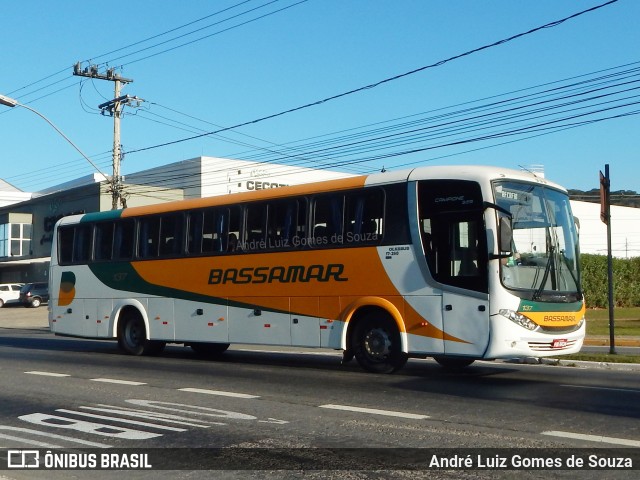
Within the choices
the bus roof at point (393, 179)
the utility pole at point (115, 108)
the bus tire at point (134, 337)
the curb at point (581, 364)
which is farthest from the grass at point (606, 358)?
the utility pole at point (115, 108)

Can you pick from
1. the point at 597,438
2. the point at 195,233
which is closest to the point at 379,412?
the point at 597,438

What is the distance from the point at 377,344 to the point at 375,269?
128cm

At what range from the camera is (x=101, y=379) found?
1425cm

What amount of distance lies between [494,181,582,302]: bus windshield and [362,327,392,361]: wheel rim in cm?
249

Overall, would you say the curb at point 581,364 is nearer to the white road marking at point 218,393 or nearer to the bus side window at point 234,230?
the bus side window at point 234,230

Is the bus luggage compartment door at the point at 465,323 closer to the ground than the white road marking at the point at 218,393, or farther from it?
farther from it

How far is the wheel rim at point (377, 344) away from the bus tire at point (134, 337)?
6.84m

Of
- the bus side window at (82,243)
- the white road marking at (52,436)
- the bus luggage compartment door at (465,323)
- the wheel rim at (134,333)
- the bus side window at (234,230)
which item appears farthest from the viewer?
the bus side window at (82,243)

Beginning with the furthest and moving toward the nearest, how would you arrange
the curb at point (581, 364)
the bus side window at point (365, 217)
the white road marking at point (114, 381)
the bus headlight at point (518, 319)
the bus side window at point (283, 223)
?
1. the curb at point (581, 364)
2. the bus side window at point (283, 223)
3. the bus side window at point (365, 217)
4. the white road marking at point (114, 381)
5. the bus headlight at point (518, 319)

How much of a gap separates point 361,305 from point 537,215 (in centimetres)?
335

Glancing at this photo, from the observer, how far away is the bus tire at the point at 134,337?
19.5 meters

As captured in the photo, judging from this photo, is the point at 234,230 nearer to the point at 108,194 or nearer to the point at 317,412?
the point at 317,412

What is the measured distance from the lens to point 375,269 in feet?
47.4

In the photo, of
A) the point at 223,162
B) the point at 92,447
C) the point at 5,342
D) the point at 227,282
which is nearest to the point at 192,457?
the point at 92,447
